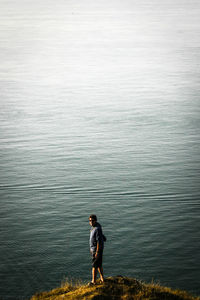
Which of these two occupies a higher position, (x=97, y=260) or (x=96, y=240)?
(x=96, y=240)

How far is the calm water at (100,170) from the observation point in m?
26.2

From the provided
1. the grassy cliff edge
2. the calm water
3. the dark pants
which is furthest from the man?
the calm water

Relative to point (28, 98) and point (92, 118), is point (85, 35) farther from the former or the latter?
point (92, 118)

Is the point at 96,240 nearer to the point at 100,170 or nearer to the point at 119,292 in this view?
the point at 119,292

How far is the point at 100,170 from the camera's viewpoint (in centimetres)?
3884

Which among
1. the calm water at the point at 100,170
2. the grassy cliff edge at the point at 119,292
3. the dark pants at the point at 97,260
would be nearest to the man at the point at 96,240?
the dark pants at the point at 97,260

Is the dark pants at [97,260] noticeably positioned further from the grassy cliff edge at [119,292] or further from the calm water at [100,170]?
the calm water at [100,170]

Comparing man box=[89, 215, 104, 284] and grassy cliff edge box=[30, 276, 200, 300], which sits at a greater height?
man box=[89, 215, 104, 284]

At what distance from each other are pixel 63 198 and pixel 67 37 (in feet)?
368

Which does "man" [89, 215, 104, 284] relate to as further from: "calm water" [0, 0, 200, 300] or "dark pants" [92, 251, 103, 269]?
"calm water" [0, 0, 200, 300]

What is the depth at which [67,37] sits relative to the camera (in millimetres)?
140375

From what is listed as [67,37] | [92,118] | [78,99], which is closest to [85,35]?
[67,37]

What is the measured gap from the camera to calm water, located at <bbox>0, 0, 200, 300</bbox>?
26.2 metres

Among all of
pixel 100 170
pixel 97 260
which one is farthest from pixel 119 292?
pixel 100 170
